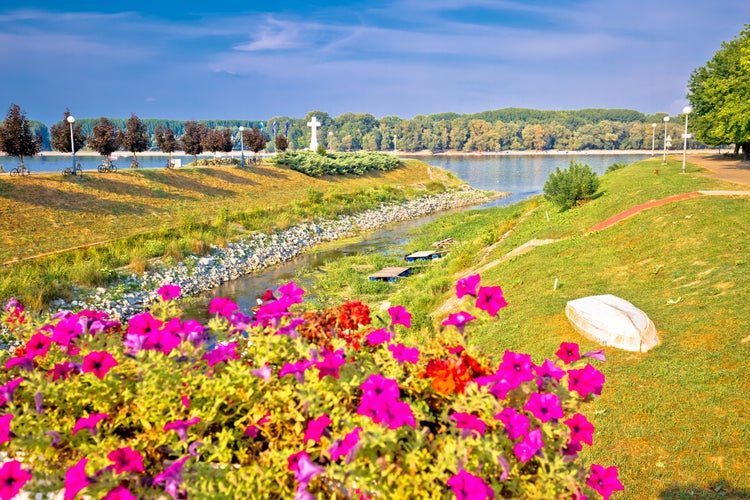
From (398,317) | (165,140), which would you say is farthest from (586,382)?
(165,140)

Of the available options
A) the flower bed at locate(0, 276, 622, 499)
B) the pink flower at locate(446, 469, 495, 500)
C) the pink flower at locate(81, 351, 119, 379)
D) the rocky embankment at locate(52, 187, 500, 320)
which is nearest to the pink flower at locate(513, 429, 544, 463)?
the flower bed at locate(0, 276, 622, 499)

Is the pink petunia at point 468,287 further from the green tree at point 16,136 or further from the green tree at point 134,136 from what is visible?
the green tree at point 134,136

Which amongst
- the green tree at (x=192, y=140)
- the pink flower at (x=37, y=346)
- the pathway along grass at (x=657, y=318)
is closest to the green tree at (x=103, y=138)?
the green tree at (x=192, y=140)

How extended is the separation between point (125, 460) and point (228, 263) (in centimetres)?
2334

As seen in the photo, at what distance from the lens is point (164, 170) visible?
122 ft

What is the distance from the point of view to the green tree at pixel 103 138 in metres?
36.2

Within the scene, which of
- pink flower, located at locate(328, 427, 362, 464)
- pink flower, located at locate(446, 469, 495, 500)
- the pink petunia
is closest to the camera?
pink flower, located at locate(446, 469, 495, 500)

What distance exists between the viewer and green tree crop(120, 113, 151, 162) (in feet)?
131

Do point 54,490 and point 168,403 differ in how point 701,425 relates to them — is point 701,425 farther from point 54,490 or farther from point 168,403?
point 54,490

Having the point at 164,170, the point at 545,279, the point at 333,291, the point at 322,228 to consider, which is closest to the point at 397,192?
the point at 322,228

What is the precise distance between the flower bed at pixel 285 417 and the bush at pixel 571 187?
74.1 feet

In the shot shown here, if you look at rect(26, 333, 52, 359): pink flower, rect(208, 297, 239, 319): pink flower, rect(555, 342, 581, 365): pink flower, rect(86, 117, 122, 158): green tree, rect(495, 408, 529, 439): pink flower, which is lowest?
rect(495, 408, 529, 439): pink flower

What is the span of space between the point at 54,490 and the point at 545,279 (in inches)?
502

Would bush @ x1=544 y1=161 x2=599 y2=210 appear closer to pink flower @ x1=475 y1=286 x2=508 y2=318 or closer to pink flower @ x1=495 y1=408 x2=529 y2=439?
pink flower @ x1=475 y1=286 x2=508 y2=318
